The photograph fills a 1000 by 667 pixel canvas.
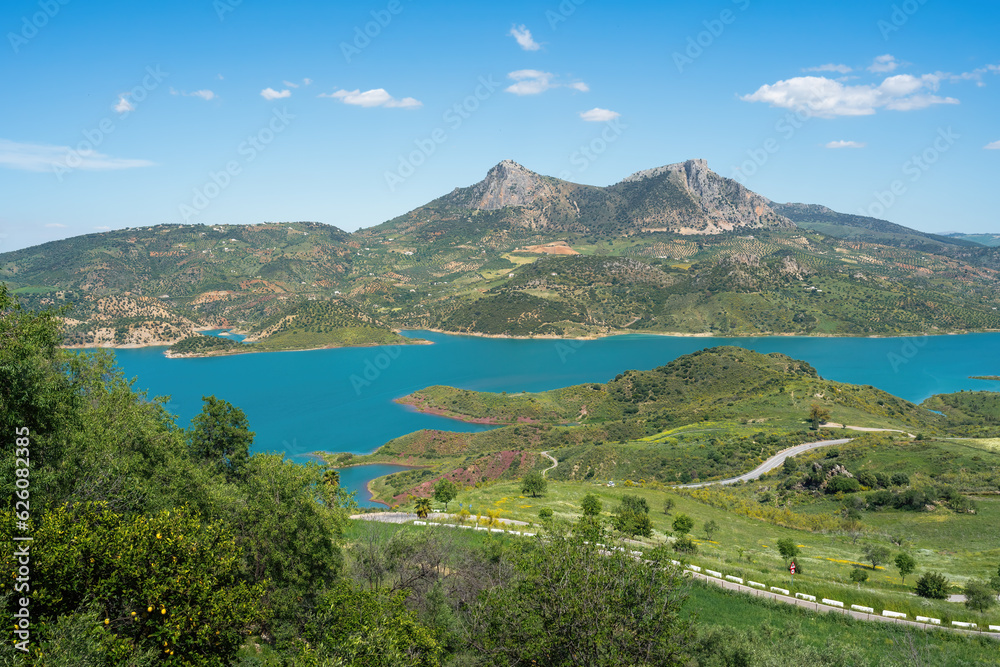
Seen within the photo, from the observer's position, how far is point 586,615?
50.4 feet

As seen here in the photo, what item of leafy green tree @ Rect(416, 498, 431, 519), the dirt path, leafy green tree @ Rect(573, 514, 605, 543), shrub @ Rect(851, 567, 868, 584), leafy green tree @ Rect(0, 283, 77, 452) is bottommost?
the dirt path

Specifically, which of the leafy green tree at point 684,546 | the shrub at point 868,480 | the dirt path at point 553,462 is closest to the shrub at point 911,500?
the shrub at point 868,480

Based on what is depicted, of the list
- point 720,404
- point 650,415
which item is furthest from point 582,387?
point 720,404

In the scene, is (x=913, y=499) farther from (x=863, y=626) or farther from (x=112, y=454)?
(x=112, y=454)

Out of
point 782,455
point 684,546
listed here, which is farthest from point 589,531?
point 782,455

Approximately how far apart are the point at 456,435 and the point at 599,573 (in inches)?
3871

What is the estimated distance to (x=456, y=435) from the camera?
113 meters

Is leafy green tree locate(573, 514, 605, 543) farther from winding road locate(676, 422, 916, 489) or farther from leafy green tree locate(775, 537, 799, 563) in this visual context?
winding road locate(676, 422, 916, 489)

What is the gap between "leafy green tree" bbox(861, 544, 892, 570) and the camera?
116 feet

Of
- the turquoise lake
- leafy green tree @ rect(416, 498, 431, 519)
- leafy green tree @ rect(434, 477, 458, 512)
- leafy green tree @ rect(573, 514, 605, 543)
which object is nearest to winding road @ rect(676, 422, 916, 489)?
leafy green tree @ rect(434, 477, 458, 512)

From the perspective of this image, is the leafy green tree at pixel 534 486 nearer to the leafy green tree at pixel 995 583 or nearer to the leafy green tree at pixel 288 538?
the leafy green tree at pixel 288 538

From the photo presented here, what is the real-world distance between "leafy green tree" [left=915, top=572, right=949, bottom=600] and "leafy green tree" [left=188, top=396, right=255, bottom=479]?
146 ft

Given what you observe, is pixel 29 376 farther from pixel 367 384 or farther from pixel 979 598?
pixel 367 384

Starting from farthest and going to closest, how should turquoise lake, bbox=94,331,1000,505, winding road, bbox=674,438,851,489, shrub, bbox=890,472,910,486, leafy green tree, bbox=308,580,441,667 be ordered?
turquoise lake, bbox=94,331,1000,505 < winding road, bbox=674,438,851,489 < shrub, bbox=890,472,910,486 < leafy green tree, bbox=308,580,441,667
